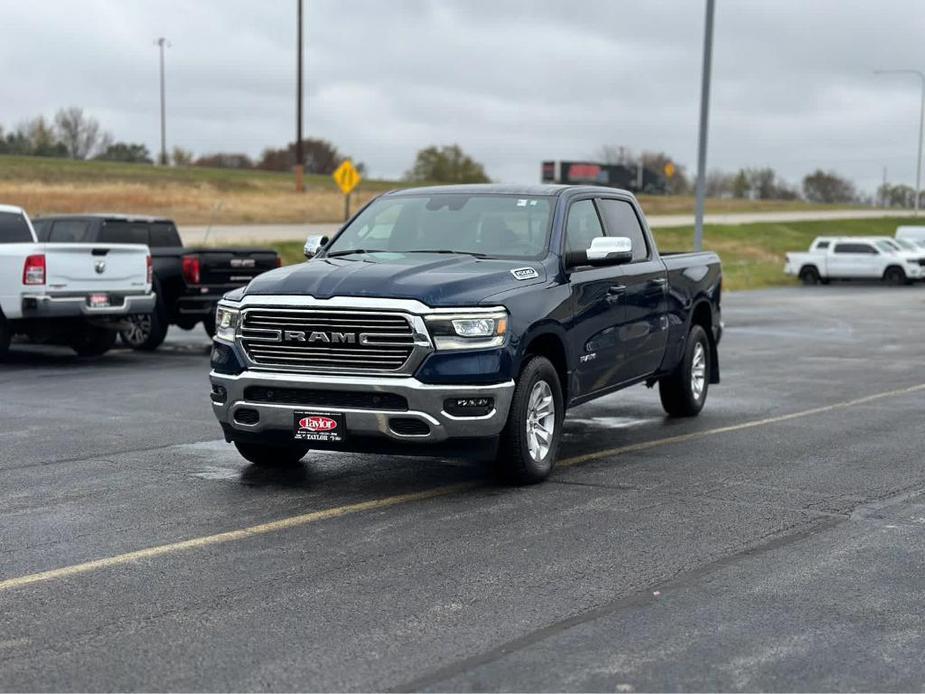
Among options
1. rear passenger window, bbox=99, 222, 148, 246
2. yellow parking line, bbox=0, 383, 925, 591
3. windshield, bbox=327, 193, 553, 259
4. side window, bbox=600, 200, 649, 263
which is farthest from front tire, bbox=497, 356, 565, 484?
rear passenger window, bbox=99, 222, 148, 246

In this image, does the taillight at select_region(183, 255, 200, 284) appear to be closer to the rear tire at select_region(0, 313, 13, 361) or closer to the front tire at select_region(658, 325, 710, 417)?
the rear tire at select_region(0, 313, 13, 361)

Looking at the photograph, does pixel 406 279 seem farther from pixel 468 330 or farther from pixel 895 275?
pixel 895 275

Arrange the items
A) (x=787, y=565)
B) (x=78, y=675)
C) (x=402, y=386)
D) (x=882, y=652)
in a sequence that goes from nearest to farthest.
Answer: (x=78, y=675) → (x=882, y=652) → (x=787, y=565) → (x=402, y=386)

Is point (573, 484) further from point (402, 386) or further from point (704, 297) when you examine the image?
point (704, 297)

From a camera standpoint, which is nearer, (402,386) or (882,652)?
(882,652)

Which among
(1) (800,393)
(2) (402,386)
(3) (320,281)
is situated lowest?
(1) (800,393)

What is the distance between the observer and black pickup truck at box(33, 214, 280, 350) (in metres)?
18.4

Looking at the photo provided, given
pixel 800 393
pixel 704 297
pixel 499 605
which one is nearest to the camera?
pixel 499 605

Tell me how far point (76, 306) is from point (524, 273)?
30.0ft

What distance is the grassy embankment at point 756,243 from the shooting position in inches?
1831

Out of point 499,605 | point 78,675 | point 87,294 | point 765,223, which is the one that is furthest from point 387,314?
point 765,223

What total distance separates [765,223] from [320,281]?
69337 millimetres

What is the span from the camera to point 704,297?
40.5 ft

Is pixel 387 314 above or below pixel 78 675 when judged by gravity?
above
